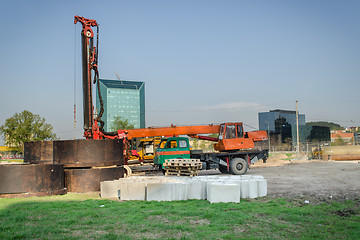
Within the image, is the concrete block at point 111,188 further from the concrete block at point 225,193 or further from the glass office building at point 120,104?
the glass office building at point 120,104

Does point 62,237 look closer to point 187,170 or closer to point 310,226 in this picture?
point 310,226

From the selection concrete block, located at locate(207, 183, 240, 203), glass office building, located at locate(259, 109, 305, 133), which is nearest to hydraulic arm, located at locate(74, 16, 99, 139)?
concrete block, located at locate(207, 183, 240, 203)

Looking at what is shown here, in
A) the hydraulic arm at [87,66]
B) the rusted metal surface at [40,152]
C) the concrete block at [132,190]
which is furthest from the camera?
the hydraulic arm at [87,66]

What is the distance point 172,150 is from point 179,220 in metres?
11.1

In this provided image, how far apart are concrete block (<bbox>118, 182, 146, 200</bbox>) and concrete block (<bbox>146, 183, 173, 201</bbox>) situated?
1.07 ft

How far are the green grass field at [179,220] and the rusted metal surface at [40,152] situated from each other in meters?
3.04

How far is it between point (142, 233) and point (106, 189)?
5.23 m

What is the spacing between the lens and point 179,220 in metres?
7.46

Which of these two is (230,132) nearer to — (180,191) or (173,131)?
(173,131)

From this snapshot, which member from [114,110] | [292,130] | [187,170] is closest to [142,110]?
[114,110]

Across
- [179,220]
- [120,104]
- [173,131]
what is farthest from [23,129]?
[120,104]

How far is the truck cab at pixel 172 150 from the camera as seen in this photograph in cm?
1842

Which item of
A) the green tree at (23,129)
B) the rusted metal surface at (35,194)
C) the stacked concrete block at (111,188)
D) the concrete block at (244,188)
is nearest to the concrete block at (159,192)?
the stacked concrete block at (111,188)

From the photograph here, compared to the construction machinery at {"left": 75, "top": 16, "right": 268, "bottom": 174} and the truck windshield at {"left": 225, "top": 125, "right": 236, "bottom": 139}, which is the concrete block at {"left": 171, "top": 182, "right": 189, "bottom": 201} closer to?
the construction machinery at {"left": 75, "top": 16, "right": 268, "bottom": 174}
